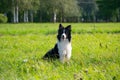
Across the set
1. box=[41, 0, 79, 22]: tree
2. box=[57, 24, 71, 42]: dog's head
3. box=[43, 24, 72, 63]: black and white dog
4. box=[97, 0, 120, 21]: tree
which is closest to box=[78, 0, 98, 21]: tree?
box=[97, 0, 120, 21]: tree

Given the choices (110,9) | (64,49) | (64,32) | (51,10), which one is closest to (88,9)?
(110,9)

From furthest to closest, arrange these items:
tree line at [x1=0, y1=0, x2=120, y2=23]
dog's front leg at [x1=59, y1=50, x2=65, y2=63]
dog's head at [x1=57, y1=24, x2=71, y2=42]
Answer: tree line at [x1=0, y1=0, x2=120, y2=23] → dog's front leg at [x1=59, y1=50, x2=65, y2=63] → dog's head at [x1=57, y1=24, x2=71, y2=42]

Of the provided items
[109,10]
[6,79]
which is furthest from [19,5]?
[6,79]

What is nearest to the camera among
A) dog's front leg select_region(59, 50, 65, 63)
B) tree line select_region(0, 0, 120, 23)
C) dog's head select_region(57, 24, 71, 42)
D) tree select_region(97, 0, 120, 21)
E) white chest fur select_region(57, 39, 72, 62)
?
dog's head select_region(57, 24, 71, 42)

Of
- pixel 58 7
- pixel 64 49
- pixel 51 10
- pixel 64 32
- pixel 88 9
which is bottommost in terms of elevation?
pixel 64 49

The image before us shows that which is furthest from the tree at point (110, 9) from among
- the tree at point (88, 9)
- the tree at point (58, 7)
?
the tree at point (88, 9)

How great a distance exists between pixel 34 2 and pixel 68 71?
74549 mm

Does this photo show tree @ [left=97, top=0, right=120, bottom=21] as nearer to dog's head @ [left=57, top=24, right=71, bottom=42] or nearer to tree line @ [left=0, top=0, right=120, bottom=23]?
tree line @ [left=0, top=0, right=120, bottom=23]

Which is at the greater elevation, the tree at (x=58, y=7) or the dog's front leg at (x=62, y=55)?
the tree at (x=58, y=7)

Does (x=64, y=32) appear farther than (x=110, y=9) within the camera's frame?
No

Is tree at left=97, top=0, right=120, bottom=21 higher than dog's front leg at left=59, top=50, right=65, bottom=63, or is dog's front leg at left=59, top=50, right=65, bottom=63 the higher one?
tree at left=97, top=0, right=120, bottom=21

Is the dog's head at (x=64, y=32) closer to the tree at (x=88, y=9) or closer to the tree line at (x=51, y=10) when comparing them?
the tree line at (x=51, y=10)

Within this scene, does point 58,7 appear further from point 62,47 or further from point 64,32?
point 64,32

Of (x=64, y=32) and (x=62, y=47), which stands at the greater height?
(x=64, y=32)
